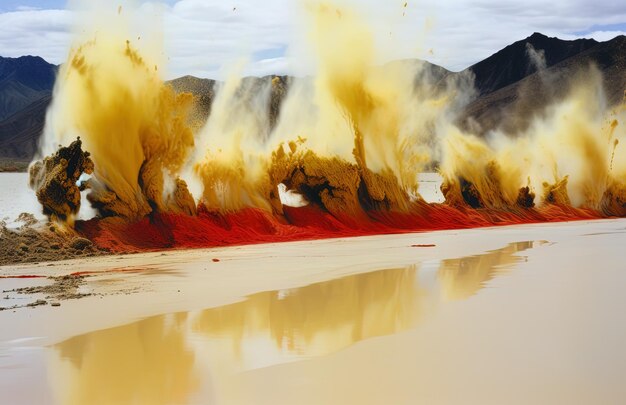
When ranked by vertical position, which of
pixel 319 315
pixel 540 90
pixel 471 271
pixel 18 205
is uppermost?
pixel 540 90

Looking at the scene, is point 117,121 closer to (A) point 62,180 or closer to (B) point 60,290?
(A) point 62,180

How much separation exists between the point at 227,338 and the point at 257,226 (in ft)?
49.3

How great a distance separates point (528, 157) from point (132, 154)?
79.1 feet

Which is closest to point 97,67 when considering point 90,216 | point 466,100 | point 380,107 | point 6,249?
point 90,216

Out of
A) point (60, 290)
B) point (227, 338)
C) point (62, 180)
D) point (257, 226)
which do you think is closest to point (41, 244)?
point (62, 180)

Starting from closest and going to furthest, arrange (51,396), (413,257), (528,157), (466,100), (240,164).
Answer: (51,396) < (413,257) < (240,164) < (528,157) < (466,100)

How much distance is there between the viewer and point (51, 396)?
20.6 feet

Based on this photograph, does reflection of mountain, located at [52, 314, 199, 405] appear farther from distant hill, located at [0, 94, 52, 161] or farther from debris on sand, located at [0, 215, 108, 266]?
distant hill, located at [0, 94, 52, 161]

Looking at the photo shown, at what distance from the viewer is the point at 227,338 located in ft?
27.9

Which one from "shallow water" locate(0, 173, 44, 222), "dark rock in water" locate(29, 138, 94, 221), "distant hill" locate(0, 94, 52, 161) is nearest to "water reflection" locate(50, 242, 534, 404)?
"dark rock in water" locate(29, 138, 94, 221)

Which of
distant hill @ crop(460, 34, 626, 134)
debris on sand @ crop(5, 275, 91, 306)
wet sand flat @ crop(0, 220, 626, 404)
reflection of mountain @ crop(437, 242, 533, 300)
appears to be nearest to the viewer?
wet sand flat @ crop(0, 220, 626, 404)

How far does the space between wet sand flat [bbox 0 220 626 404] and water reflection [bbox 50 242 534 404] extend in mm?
27

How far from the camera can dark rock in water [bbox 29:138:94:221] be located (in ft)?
60.9

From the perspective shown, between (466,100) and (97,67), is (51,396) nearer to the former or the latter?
(97,67)
